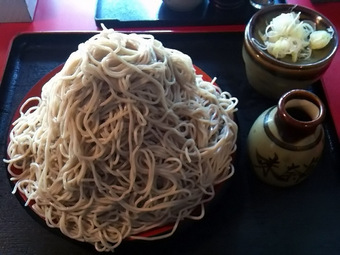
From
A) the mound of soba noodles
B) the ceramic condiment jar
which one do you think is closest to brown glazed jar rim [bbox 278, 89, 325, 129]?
the ceramic condiment jar

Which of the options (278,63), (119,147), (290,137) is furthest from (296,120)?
(119,147)

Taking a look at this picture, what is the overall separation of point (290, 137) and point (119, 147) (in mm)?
475

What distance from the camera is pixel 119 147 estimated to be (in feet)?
3.43

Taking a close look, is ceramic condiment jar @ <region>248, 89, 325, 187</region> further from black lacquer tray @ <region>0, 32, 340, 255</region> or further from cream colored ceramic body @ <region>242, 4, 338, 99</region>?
cream colored ceramic body @ <region>242, 4, 338, 99</region>

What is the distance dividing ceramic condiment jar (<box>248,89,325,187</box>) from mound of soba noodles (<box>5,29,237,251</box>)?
11cm

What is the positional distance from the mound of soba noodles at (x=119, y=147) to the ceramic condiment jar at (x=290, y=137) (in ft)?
0.37

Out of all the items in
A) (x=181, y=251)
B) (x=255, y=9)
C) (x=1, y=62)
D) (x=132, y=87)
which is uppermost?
(x=132, y=87)

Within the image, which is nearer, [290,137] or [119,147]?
[119,147]

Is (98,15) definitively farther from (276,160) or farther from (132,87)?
(276,160)

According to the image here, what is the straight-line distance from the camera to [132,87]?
1036mm

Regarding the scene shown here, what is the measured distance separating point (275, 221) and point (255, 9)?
98 centimetres

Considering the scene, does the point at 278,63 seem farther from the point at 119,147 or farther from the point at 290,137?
the point at 119,147

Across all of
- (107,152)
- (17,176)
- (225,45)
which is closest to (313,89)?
(225,45)

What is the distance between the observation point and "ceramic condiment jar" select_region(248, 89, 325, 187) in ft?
3.67
